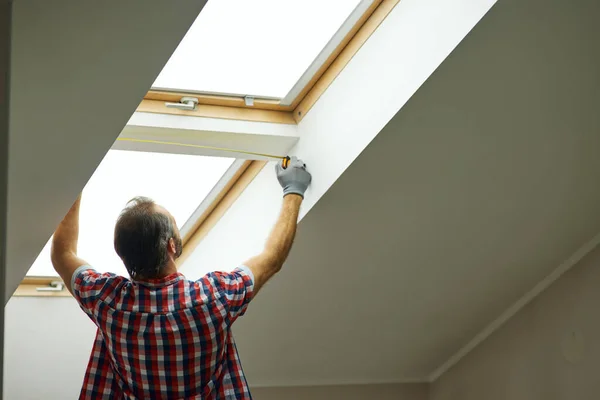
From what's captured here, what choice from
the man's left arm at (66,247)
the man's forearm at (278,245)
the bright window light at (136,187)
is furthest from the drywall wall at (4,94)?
the bright window light at (136,187)

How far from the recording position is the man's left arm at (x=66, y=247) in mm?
2107

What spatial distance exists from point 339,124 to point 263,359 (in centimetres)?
133

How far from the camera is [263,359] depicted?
330 cm

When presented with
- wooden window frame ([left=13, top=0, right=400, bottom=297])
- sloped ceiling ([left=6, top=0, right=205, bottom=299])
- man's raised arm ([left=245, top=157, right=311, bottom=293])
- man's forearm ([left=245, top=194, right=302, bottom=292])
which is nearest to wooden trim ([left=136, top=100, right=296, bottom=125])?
wooden window frame ([left=13, top=0, right=400, bottom=297])

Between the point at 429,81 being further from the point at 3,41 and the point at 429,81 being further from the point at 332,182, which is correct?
the point at 3,41

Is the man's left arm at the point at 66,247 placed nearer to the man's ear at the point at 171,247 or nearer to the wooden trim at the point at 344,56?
the man's ear at the point at 171,247

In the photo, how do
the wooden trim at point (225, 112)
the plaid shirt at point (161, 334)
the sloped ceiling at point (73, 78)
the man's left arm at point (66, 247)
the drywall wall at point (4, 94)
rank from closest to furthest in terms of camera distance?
the drywall wall at point (4, 94), the sloped ceiling at point (73, 78), the plaid shirt at point (161, 334), the man's left arm at point (66, 247), the wooden trim at point (225, 112)

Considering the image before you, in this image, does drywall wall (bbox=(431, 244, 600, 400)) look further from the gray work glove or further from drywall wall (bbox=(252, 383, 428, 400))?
the gray work glove

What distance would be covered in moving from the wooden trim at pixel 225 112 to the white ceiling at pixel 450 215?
30cm

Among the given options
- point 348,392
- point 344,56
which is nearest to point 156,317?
point 344,56

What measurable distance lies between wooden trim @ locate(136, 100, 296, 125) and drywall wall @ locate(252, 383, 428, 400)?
1414 mm

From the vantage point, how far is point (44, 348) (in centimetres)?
311

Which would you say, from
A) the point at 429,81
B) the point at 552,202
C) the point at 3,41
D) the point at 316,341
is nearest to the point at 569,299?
the point at 552,202

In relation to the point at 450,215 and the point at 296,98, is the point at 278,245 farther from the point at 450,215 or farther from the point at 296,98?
the point at 450,215
